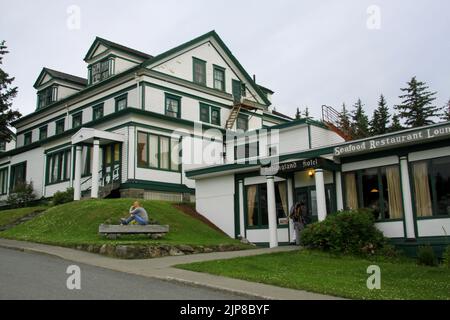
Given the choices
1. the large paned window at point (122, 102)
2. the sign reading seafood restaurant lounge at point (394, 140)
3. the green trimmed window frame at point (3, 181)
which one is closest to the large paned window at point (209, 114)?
the large paned window at point (122, 102)

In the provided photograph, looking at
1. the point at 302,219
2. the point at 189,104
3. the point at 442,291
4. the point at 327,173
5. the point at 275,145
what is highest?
the point at 189,104

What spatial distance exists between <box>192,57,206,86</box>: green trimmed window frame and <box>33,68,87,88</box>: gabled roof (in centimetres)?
1066

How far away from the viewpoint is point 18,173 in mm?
38312

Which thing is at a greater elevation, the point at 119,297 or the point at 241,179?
the point at 241,179

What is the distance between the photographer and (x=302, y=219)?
757 inches

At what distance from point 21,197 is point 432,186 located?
27.7m

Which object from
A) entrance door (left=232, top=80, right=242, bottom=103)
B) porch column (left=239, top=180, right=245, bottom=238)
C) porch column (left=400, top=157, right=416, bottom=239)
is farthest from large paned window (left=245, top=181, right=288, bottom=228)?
entrance door (left=232, top=80, right=242, bottom=103)

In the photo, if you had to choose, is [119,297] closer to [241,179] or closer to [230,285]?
[230,285]

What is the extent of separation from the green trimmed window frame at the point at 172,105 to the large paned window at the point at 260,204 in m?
11.7

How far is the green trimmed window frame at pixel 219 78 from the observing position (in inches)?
1428

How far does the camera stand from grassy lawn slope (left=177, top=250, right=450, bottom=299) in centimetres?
1022

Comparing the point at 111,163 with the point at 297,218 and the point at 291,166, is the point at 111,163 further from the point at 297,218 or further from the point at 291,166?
the point at 297,218
